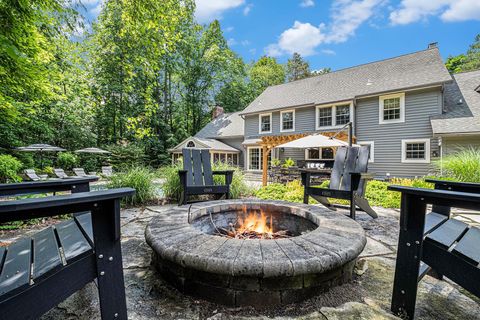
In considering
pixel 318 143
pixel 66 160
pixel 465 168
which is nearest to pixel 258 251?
pixel 465 168

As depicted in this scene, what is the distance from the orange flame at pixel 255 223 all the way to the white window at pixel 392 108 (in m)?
9.56

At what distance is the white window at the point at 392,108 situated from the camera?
931cm

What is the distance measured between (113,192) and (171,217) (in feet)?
4.23

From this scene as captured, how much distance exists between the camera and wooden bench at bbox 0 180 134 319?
0.78m

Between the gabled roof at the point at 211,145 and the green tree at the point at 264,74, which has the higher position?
the green tree at the point at 264,74

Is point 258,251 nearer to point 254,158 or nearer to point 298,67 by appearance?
point 254,158

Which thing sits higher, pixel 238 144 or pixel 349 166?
pixel 238 144

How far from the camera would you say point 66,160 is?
42.1 feet

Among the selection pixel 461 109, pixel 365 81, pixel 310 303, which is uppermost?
pixel 365 81

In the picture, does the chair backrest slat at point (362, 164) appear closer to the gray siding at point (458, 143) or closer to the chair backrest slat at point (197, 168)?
the chair backrest slat at point (197, 168)

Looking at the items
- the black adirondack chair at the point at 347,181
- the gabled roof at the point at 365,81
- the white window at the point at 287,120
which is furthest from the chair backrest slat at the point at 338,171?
the white window at the point at 287,120

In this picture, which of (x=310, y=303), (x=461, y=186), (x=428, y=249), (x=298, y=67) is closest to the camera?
(x=428, y=249)

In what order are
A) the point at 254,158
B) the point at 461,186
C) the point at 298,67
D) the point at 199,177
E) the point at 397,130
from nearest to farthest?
the point at 461,186, the point at 199,177, the point at 397,130, the point at 254,158, the point at 298,67

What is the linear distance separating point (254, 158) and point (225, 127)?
14.1 feet
